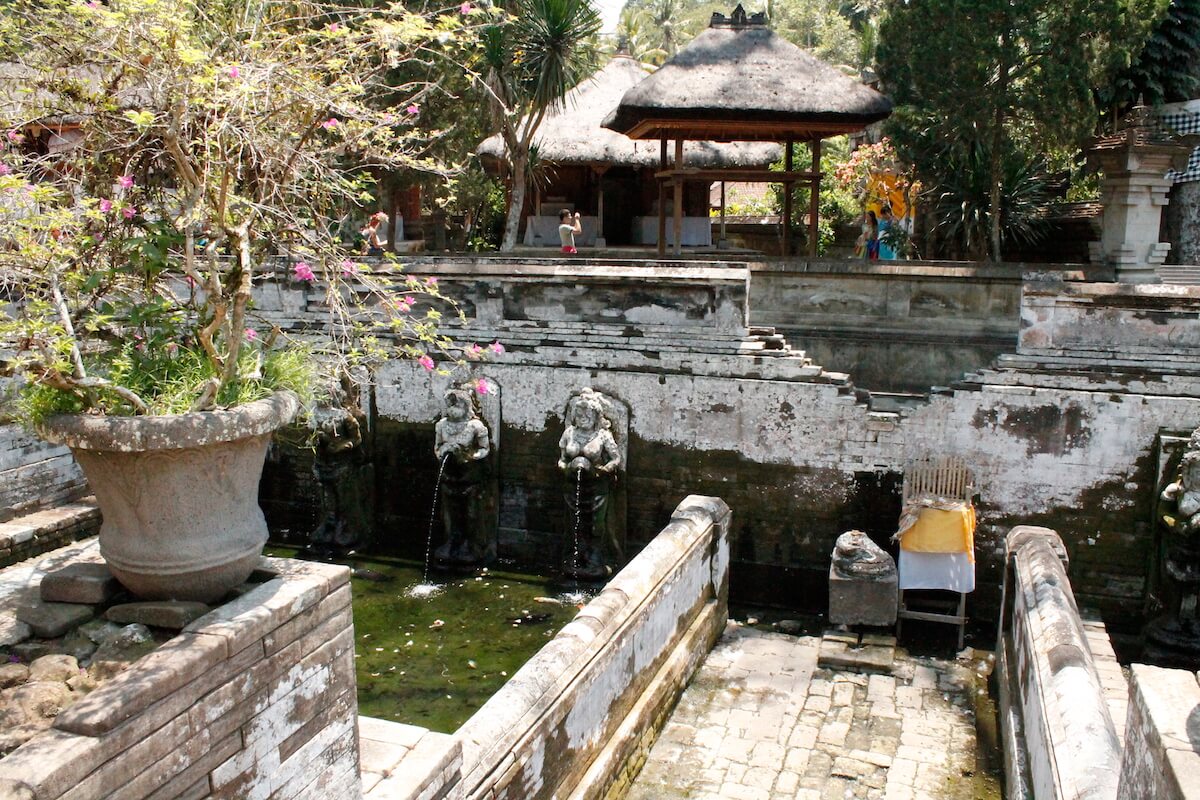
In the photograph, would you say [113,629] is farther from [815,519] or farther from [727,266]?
[727,266]

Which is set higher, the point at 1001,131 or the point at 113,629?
the point at 1001,131

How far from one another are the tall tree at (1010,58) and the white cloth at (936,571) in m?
6.82

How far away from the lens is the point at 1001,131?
12.7 m

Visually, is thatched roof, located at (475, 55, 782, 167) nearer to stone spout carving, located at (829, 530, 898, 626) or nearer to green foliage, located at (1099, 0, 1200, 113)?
green foliage, located at (1099, 0, 1200, 113)

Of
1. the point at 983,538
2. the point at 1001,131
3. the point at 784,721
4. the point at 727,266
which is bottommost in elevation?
the point at 784,721

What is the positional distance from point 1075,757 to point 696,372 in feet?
16.7

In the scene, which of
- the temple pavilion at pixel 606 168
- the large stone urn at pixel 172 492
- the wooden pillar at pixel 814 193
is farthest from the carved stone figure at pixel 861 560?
the temple pavilion at pixel 606 168

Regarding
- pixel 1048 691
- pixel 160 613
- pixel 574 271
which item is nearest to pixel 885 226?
pixel 574 271

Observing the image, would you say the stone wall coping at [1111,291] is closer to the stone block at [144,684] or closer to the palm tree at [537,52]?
the stone block at [144,684]

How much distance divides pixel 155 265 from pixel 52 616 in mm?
1316

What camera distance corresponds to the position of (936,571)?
8000mm

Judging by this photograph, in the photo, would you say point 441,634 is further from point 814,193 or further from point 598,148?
point 598,148

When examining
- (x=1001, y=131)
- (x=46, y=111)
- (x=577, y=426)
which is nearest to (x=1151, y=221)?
(x=1001, y=131)

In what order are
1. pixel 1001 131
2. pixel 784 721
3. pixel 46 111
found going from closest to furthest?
1. pixel 46 111
2. pixel 784 721
3. pixel 1001 131
